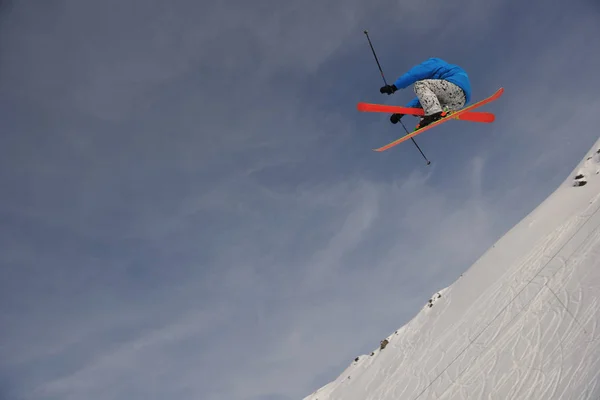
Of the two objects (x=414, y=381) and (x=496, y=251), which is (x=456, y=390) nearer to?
(x=414, y=381)

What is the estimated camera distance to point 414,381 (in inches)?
620

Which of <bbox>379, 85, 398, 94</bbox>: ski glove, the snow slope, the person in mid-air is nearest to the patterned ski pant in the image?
the person in mid-air

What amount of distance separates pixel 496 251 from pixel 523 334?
41.8ft

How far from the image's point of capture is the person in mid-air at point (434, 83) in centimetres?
789

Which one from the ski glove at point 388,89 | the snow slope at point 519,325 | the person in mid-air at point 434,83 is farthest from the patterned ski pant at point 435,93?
the snow slope at point 519,325

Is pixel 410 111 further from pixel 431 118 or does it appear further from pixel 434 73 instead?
pixel 434 73

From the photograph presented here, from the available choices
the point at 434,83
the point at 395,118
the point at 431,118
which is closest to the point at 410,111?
the point at 395,118

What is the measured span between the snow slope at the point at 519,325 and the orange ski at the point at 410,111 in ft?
19.4

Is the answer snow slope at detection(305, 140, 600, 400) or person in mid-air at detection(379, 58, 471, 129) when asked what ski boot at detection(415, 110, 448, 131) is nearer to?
person in mid-air at detection(379, 58, 471, 129)

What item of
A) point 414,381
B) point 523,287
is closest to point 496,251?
point 523,287

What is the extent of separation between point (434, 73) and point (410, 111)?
1.03m

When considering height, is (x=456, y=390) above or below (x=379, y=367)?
below

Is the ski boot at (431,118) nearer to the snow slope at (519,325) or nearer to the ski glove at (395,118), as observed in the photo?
the ski glove at (395,118)

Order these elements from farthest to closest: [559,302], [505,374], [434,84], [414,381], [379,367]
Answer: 1. [379,367]
2. [414,381]
3. [559,302]
4. [505,374]
5. [434,84]
